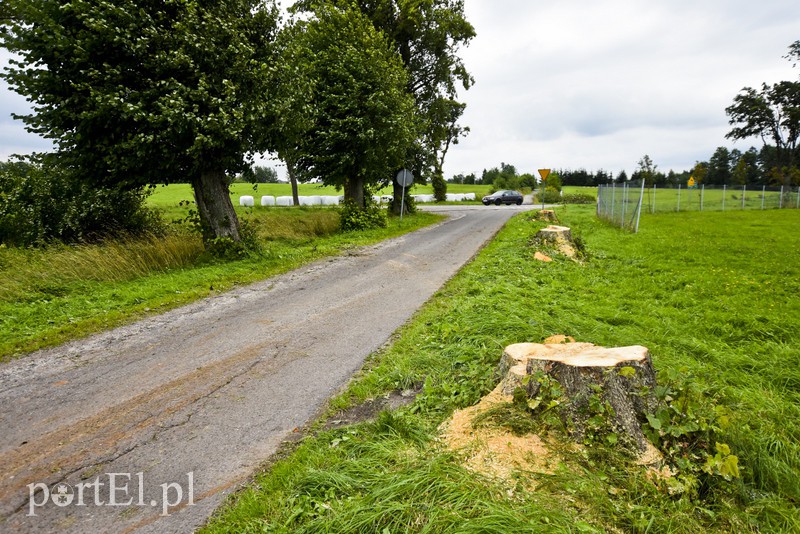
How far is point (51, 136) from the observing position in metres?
9.50

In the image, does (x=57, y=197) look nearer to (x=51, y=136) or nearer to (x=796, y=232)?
(x=51, y=136)

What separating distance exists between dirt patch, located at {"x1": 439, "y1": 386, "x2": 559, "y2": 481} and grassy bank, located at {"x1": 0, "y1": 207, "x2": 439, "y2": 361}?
577 centimetres

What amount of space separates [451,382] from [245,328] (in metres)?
3.57

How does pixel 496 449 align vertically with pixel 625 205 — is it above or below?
below

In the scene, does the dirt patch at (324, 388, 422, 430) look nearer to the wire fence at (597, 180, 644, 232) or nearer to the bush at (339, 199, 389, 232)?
the bush at (339, 199, 389, 232)

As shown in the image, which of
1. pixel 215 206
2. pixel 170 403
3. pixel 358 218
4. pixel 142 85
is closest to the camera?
pixel 170 403

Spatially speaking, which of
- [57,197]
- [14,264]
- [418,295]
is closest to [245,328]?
[418,295]

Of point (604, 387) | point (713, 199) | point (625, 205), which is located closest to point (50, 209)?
A: point (604, 387)

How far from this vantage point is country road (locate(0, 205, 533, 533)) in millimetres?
2891

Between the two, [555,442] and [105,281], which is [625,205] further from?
[105,281]

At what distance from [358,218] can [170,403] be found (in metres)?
14.6

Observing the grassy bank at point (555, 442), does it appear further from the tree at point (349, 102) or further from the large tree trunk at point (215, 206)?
the tree at point (349, 102)

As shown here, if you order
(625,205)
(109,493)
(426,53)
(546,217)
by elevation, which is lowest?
(109,493)

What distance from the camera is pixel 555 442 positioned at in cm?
297
